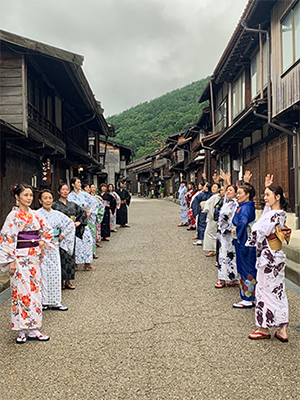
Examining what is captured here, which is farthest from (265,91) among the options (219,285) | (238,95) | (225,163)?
(225,163)

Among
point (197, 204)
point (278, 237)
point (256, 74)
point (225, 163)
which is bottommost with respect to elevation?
point (278, 237)

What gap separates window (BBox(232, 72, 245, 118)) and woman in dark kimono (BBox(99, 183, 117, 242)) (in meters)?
6.96

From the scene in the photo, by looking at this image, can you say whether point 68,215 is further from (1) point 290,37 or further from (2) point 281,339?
(1) point 290,37

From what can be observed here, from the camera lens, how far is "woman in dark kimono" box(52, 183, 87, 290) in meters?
6.31

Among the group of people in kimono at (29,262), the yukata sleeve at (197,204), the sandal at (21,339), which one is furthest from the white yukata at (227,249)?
the yukata sleeve at (197,204)

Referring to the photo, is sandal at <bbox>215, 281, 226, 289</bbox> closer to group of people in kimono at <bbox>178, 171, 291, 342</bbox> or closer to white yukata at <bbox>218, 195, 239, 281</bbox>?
group of people in kimono at <bbox>178, 171, 291, 342</bbox>

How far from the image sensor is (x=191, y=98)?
8412cm

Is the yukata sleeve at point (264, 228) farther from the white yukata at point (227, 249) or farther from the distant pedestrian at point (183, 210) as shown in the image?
the distant pedestrian at point (183, 210)


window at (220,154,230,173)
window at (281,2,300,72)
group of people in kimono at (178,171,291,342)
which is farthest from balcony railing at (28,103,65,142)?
window at (220,154,230,173)

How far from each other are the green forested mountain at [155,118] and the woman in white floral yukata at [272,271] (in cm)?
7327

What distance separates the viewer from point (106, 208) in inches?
518

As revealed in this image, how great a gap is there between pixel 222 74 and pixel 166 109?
→ 7338 cm

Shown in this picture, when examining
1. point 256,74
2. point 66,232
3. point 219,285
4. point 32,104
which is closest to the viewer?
point 66,232

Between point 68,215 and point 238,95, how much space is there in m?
12.3
